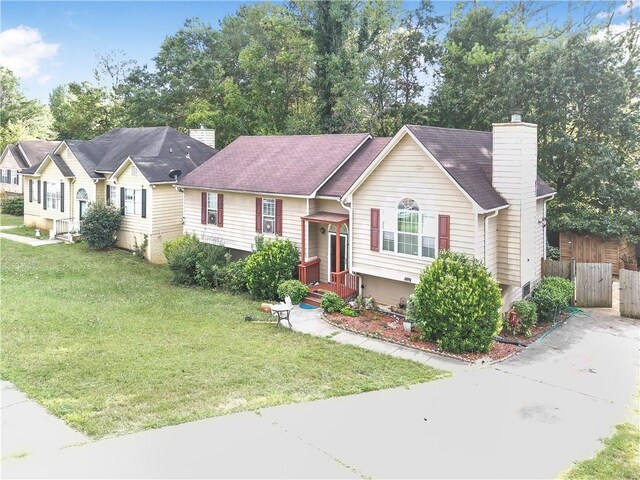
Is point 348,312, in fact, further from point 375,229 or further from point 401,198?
point 401,198

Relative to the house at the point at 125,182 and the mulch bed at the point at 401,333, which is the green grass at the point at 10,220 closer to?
the house at the point at 125,182

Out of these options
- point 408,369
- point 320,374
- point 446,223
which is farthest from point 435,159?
point 320,374

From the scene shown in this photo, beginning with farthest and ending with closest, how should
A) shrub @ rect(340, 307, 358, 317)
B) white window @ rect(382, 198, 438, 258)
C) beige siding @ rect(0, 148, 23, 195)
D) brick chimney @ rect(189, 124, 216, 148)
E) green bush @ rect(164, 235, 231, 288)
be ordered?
beige siding @ rect(0, 148, 23, 195) < brick chimney @ rect(189, 124, 216, 148) < green bush @ rect(164, 235, 231, 288) < shrub @ rect(340, 307, 358, 317) < white window @ rect(382, 198, 438, 258)

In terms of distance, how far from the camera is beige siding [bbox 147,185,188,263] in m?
23.9

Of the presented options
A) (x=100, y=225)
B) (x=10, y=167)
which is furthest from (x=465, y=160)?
(x=10, y=167)

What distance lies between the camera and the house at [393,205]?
46.8 feet

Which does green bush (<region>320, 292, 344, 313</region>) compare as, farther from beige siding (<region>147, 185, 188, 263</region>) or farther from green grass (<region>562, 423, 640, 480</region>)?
beige siding (<region>147, 185, 188, 263</region>)

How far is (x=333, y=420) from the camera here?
892cm

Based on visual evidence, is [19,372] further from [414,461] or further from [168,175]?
[168,175]

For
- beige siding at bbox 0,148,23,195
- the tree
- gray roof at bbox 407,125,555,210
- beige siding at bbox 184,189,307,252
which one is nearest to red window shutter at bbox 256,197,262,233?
beige siding at bbox 184,189,307,252

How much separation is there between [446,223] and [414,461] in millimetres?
8012

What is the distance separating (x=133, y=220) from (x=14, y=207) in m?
18.9

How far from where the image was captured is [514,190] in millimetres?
14438

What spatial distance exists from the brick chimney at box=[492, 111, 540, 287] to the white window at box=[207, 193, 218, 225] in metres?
11.5
